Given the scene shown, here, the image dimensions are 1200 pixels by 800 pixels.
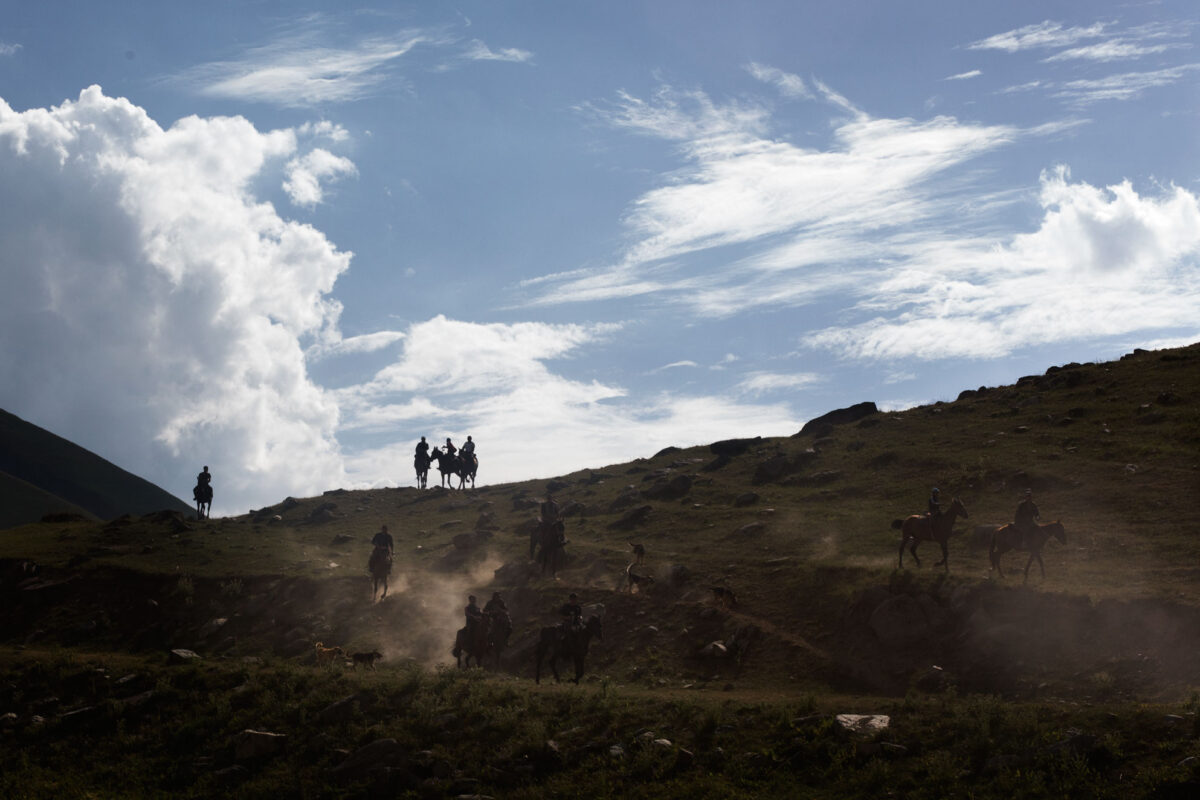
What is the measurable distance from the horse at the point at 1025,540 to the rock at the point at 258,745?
854 inches

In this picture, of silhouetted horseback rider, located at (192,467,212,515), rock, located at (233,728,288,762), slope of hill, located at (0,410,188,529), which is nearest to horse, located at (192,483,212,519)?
silhouetted horseback rider, located at (192,467,212,515)

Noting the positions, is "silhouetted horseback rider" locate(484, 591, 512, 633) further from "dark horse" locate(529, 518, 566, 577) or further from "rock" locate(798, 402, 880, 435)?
"rock" locate(798, 402, 880, 435)

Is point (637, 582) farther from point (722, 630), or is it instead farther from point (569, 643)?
point (569, 643)

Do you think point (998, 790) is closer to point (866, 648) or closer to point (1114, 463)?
point (866, 648)

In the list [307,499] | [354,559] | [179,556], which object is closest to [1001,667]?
[354,559]

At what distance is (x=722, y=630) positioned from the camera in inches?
1291

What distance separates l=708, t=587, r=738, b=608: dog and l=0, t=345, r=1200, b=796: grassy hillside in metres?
0.30

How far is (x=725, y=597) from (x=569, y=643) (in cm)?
700

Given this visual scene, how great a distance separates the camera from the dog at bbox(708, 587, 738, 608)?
34.2m

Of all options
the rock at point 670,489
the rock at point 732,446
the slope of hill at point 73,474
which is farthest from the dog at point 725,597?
the slope of hill at point 73,474

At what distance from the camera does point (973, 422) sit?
55.5 metres

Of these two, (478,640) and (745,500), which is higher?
(745,500)

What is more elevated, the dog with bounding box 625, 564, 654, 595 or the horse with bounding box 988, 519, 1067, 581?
the horse with bounding box 988, 519, 1067, 581

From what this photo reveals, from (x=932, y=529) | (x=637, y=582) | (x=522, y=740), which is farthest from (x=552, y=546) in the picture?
(x=522, y=740)
